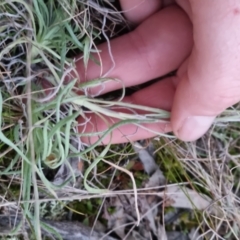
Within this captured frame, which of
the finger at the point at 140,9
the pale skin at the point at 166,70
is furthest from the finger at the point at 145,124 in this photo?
the finger at the point at 140,9

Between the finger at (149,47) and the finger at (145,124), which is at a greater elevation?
the finger at (149,47)

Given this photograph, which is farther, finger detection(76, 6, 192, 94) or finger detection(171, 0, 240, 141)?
finger detection(76, 6, 192, 94)

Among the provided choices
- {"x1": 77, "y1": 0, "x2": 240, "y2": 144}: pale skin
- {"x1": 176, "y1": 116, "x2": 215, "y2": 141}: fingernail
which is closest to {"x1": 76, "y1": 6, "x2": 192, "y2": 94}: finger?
{"x1": 77, "y1": 0, "x2": 240, "y2": 144}: pale skin

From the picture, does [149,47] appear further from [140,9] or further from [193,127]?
[193,127]

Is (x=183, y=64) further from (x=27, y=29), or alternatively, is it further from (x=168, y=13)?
(x=27, y=29)

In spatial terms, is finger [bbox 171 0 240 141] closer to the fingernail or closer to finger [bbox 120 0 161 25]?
the fingernail

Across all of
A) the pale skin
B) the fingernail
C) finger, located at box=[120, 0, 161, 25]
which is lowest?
the fingernail

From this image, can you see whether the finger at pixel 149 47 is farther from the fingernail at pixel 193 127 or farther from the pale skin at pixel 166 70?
the fingernail at pixel 193 127

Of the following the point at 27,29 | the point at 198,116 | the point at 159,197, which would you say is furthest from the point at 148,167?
the point at 27,29

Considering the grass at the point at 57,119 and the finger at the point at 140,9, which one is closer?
the grass at the point at 57,119
